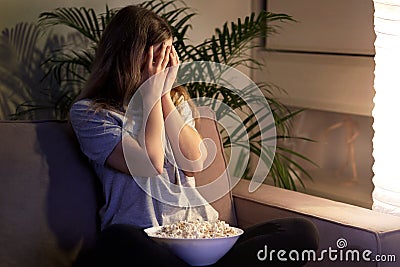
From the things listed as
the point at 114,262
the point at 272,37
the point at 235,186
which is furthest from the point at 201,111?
the point at 272,37

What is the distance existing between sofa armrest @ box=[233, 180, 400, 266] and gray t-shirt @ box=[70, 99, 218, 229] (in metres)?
0.25

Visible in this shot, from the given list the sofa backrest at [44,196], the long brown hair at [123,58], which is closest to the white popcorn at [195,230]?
the sofa backrest at [44,196]

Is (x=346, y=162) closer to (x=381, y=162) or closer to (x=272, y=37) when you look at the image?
(x=272, y=37)

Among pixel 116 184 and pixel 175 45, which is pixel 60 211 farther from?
pixel 175 45

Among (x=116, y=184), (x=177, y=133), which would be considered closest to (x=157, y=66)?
(x=177, y=133)

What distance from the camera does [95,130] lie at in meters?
2.06

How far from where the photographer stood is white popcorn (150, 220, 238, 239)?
1.90m

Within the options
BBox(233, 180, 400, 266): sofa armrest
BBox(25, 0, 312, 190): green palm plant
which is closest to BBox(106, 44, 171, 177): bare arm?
BBox(233, 180, 400, 266): sofa armrest

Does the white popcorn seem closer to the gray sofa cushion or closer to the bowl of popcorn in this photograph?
the bowl of popcorn

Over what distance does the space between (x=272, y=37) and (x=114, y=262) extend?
168 cm

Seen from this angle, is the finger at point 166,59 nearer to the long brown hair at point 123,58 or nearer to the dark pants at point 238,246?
the long brown hair at point 123,58

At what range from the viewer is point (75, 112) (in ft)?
6.90

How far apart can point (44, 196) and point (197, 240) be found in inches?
16.7

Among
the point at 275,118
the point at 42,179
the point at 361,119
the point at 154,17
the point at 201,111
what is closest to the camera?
the point at 42,179
